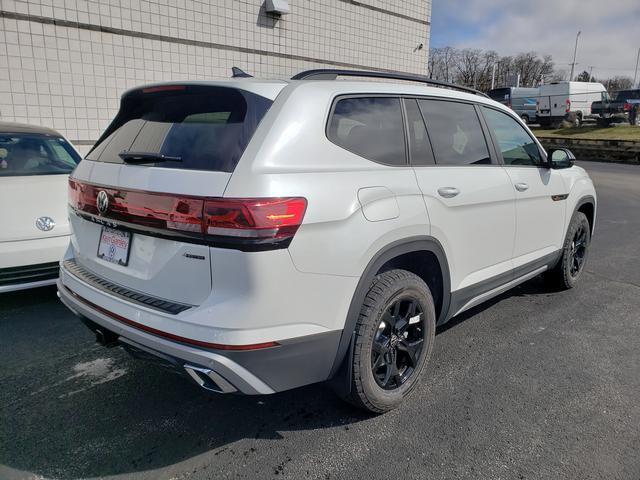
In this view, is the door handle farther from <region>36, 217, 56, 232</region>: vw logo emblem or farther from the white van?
the white van

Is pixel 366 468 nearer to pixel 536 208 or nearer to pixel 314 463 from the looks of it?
pixel 314 463

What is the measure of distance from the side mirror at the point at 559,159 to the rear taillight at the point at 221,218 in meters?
2.95

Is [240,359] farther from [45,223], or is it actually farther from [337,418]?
[45,223]

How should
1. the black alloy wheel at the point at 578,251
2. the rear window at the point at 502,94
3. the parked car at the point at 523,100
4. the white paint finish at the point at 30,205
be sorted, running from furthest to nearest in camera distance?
the rear window at the point at 502,94, the parked car at the point at 523,100, the black alloy wheel at the point at 578,251, the white paint finish at the point at 30,205

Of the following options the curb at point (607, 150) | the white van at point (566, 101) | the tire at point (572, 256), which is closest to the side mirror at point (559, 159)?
the tire at point (572, 256)

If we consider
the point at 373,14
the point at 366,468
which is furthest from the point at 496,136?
the point at 373,14

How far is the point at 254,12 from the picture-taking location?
9195mm

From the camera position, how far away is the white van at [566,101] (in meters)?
28.0

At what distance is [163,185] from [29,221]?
7.76 ft

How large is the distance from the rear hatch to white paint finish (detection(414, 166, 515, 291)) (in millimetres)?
1162

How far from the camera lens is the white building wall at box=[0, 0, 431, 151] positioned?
6.96m

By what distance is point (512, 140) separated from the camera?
3842mm

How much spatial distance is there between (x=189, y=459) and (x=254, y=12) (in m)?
8.79

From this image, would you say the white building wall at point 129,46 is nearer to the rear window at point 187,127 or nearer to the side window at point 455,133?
the rear window at point 187,127
